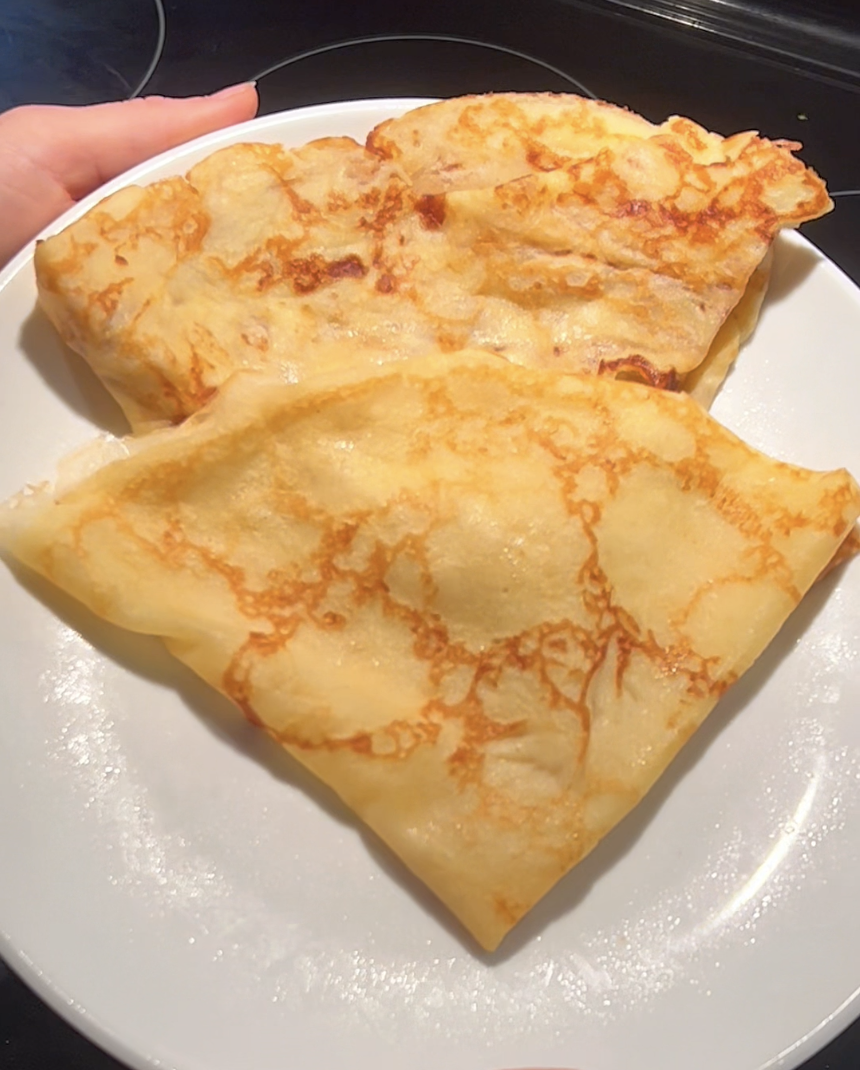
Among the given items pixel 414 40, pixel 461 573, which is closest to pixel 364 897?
pixel 461 573

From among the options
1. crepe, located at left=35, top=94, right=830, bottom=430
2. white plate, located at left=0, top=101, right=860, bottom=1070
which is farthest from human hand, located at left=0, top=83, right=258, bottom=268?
white plate, located at left=0, top=101, right=860, bottom=1070

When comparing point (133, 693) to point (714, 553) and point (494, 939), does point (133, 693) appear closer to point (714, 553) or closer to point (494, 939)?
point (494, 939)

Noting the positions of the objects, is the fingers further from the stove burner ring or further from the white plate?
the white plate

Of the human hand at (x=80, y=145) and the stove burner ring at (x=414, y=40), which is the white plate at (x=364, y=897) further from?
the stove burner ring at (x=414, y=40)

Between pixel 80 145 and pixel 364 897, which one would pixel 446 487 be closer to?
pixel 364 897

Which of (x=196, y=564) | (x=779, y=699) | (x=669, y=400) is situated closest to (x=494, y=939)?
(x=779, y=699)

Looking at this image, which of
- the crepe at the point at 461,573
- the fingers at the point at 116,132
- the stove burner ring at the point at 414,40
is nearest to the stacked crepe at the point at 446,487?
the crepe at the point at 461,573
